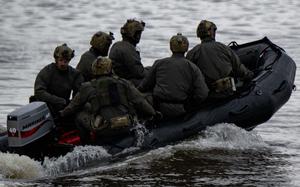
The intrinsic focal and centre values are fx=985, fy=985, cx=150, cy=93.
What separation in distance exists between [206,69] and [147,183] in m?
2.67

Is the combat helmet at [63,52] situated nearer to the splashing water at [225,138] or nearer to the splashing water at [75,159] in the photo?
the splashing water at [75,159]

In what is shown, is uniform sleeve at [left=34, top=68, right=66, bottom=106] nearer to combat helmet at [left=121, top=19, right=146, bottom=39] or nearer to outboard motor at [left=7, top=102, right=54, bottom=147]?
outboard motor at [left=7, top=102, right=54, bottom=147]

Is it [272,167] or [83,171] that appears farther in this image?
[272,167]

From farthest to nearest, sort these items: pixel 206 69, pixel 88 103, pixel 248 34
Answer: pixel 248 34 < pixel 206 69 < pixel 88 103

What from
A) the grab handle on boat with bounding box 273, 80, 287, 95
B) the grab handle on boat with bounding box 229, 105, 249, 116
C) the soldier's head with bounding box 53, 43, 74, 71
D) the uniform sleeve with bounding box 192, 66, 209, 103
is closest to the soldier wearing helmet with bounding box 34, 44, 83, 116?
the soldier's head with bounding box 53, 43, 74, 71

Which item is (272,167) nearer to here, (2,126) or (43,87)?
(43,87)

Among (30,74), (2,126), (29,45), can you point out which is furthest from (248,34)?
(2,126)

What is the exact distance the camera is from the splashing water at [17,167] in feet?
35.4

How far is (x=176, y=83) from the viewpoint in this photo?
12266 millimetres

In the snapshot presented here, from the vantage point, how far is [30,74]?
20.5m

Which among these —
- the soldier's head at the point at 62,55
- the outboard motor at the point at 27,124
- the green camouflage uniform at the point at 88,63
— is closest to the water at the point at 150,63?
the outboard motor at the point at 27,124

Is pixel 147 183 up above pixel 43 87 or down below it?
below

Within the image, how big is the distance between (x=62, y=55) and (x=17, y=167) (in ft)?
5.38

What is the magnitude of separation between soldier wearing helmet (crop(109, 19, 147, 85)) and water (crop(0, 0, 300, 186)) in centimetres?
139
